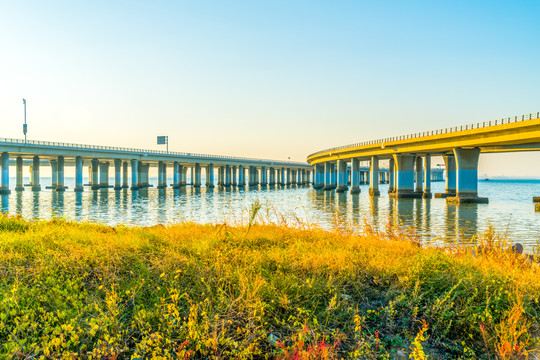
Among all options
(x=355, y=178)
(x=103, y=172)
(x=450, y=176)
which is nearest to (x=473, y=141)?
(x=450, y=176)

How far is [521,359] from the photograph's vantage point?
4.98m

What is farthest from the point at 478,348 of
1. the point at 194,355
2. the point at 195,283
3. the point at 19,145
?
the point at 19,145

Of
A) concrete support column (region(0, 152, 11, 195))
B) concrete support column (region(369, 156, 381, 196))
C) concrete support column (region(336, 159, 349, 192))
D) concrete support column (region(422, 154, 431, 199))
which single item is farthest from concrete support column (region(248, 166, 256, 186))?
concrete support column (region(0, 152, 11, 195))

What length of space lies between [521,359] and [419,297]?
154 cm

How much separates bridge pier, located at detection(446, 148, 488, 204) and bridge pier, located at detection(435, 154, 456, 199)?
10.1m

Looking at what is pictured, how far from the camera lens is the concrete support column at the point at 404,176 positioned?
72875 mm

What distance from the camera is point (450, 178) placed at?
229ft

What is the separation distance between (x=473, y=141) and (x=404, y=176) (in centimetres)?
2095

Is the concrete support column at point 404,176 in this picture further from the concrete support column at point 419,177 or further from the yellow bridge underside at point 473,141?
the concrete support column at point 419,177

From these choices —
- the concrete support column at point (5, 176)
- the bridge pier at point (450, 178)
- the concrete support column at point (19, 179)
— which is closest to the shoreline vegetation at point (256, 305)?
the bridge pier at point (450, 178)

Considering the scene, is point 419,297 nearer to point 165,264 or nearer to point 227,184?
point 165,264

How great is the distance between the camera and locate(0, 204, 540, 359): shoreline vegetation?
489 cm

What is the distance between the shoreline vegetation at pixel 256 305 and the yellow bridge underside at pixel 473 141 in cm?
4652

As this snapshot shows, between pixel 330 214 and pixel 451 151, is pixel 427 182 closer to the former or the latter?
pixel 451 151
